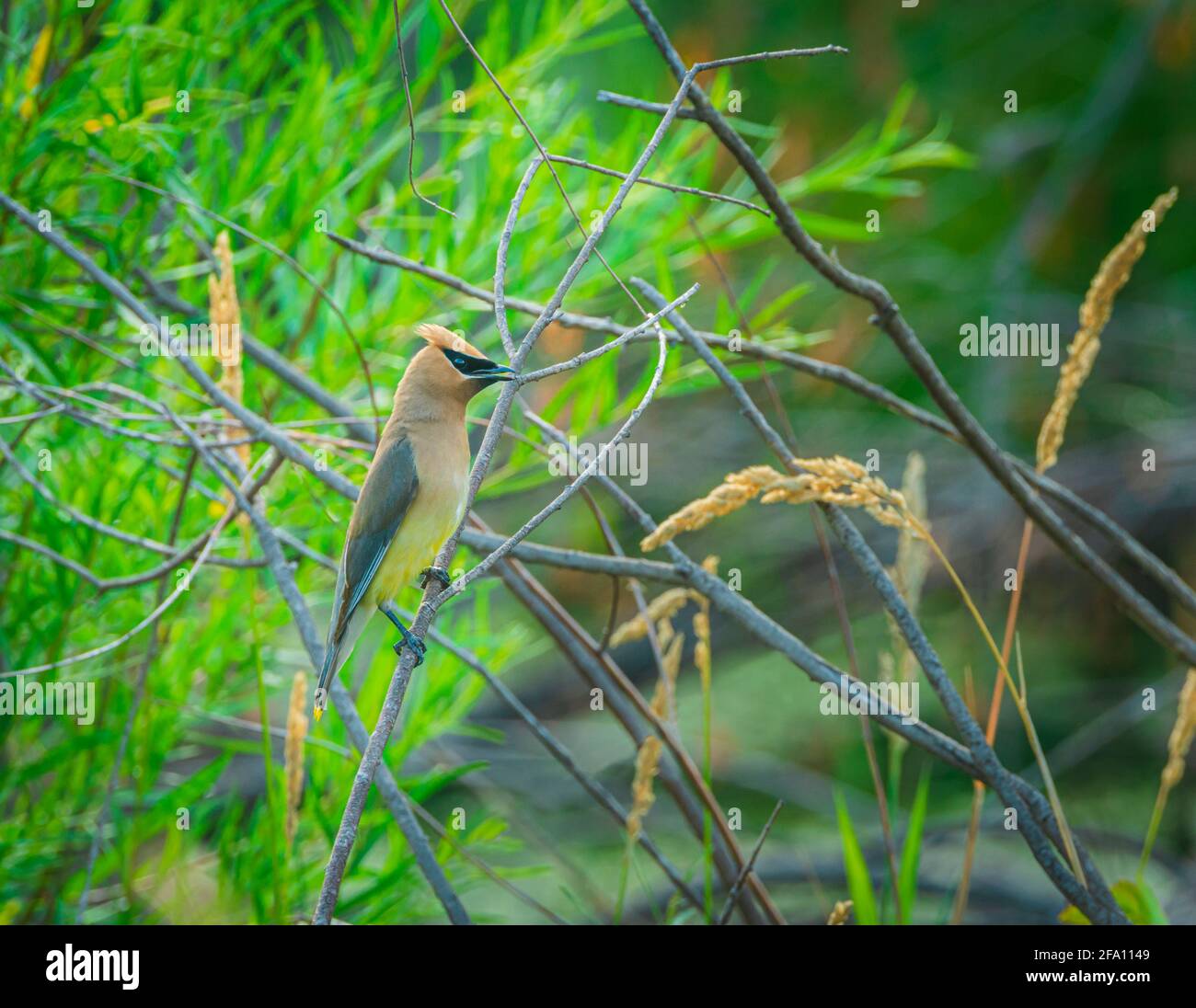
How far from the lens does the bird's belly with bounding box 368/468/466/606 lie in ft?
4.84

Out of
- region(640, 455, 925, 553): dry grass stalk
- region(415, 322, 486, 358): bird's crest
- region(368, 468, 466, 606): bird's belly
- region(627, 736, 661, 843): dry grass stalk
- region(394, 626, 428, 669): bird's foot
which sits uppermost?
region(415, 322, 486, 358): bird's crest

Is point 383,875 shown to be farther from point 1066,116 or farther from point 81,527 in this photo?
point 1066,116

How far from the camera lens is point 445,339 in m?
1.49

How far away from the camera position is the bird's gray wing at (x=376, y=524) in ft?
4.70

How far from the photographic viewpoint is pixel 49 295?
177 centimetres

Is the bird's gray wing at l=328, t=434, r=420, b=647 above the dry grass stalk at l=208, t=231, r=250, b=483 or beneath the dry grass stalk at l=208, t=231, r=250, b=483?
beneath

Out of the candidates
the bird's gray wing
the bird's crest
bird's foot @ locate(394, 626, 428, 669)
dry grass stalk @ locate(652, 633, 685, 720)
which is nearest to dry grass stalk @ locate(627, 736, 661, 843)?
dry grass stalk @ locate(652, 633, 685, 720)

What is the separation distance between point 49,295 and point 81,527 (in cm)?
34

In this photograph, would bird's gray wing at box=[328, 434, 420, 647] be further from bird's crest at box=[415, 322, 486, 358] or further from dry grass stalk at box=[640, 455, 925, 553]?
dry grass stalk at box=[640, 455, 925, 553]

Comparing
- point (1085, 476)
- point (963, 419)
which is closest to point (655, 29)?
point (963, 419)

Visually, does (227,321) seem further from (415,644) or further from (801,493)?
(801,493)

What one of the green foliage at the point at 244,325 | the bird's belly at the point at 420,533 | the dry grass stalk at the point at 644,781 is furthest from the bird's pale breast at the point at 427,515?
the dry grass stalk at the point at 644,781

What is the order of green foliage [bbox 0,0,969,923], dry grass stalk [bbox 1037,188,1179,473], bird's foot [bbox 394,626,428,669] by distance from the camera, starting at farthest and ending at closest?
1. green foliage [bbox 0,0,969,923]
2. dry grass stalk [bbox 1037,188,1179,473]
3. bird's foot [bbox 394,626,428,669]

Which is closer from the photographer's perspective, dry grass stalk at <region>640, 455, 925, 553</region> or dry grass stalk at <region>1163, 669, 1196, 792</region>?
dry grass stalk at <region>640, 455, 925, 553</region>
